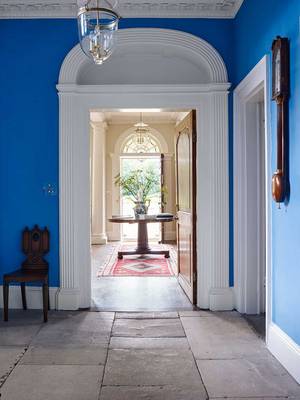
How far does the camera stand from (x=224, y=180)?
15.3ft

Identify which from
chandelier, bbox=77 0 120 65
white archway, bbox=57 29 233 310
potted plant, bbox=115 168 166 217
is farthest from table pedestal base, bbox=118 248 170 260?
chandelier, bbox=77 0 120 65

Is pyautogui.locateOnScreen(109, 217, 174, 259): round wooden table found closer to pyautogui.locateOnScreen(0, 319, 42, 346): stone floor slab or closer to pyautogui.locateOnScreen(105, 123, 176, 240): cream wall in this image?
pyautogui.locateOnScreen(105, 123, 176, 240): cream wall

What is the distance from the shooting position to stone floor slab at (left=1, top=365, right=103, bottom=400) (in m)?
2.66

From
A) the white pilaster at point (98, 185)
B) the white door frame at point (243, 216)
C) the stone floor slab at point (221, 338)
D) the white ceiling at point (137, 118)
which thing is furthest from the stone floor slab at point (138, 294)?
the white ceiling at point (137, 118)

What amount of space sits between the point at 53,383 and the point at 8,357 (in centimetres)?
65

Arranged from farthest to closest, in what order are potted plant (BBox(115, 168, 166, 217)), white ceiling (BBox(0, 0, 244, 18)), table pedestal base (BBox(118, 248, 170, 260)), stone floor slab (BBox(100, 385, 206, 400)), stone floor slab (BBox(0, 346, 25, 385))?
1. potted plant (BBox(115, 168, 166, 217))
2. table pedestal base (BBox(118, 248, 170, 260))
3. white ceiling (BBox(0, 0, 244, 18))
4. stone floor slab (BBox(0, 346, 25, 385))
5. stone floor slab (BBox(100, 385, 206, 400))

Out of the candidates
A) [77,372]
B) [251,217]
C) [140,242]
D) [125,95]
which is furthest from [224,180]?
[140,242]

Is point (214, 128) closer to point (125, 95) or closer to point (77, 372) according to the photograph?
point (125, 95)

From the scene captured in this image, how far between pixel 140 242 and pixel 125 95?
4.28 meters

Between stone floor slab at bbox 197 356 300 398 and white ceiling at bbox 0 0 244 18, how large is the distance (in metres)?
3.66

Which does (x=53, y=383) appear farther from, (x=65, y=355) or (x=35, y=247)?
(x=35, y=247)

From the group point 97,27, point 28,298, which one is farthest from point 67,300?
point 97,27

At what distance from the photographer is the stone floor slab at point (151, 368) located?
2.85 meters

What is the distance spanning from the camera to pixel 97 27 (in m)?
2.53
